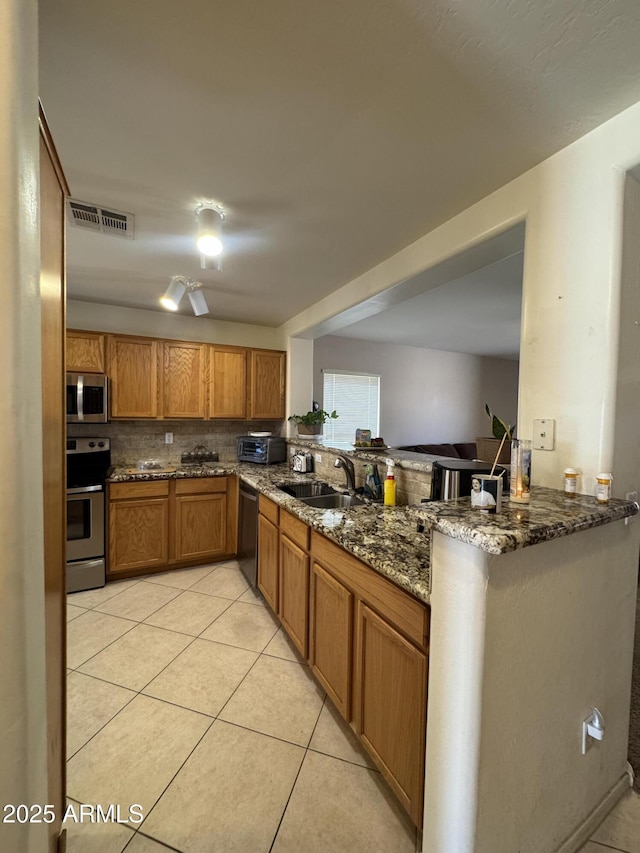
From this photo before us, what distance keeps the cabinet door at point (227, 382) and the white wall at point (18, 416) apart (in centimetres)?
292

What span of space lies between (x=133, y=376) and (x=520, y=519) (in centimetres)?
325

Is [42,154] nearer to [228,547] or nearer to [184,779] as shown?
[184,779]

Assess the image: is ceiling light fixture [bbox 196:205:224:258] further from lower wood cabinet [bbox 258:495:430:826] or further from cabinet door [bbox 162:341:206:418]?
cabinet door [bbox 162:341:206:418]

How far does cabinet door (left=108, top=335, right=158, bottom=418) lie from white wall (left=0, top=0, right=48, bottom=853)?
2.77 meters

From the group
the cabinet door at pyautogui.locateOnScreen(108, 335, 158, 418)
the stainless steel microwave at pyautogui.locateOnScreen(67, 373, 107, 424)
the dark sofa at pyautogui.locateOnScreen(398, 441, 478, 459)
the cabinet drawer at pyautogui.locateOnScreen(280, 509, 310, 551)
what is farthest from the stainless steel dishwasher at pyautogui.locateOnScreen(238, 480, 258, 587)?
the dark sofa at pyautogui.locateOnScreen(398, 441, 478, 459)

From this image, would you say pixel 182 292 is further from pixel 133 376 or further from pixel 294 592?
pixel 294 592

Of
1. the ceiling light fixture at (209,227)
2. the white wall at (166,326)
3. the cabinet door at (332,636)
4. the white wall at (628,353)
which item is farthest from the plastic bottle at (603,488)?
the white wall at (166,326)

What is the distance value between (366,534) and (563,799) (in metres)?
1.02

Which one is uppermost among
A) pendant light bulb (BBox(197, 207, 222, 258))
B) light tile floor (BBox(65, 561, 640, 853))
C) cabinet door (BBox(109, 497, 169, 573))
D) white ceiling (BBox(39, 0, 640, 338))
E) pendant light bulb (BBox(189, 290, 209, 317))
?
white ceiling (BBox(39, 0, 640, 338))

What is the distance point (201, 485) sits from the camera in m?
3.21

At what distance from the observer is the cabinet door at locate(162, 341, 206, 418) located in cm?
332

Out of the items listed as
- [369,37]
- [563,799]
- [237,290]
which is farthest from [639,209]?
[237,290]

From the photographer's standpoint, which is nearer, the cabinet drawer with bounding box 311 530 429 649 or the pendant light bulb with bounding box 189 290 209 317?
the cabinet drawer with bounding box 311 530 429 649

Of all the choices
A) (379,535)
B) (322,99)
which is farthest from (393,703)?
(322,99)
